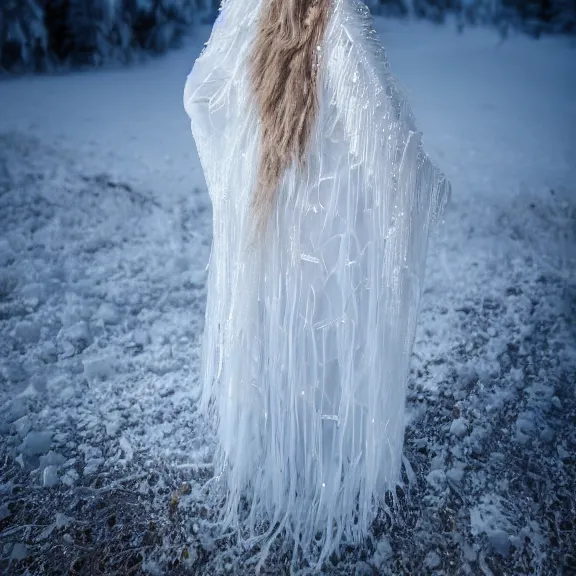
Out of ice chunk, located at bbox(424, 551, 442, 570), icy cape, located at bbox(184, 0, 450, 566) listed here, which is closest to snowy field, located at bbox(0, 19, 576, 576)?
ice chunk, located at bbox(424, 551, 442, 570)

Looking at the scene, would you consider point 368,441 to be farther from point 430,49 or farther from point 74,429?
point 430,49

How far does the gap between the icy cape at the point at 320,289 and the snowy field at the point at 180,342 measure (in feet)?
0.40

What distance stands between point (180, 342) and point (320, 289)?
0.69 m

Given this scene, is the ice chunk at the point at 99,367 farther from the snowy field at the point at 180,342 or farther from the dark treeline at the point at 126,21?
the dark treeline at the point at 126,21

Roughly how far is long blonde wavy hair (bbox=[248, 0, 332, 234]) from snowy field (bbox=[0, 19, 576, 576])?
212 millimetres

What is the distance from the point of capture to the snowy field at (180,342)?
0.89 meters

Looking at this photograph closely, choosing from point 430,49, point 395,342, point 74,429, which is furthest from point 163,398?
point 430,49

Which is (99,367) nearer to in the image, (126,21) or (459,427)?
(459,427)

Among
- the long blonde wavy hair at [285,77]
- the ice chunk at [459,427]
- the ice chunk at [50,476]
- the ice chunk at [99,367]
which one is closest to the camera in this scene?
the long blonde wavy hair at [285,77]

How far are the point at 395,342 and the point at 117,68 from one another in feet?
7.56

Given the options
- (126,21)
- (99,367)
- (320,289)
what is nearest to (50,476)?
(99,367)

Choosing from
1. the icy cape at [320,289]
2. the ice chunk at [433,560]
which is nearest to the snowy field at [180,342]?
the ice chunk at [433,560]

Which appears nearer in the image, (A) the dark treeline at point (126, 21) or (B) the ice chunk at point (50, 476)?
(B) the ice chunk at point (50, 476)

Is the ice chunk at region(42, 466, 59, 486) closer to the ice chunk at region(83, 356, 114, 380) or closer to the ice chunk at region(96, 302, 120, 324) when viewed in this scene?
the ice chunk at region(83, 356, 114, 380)
